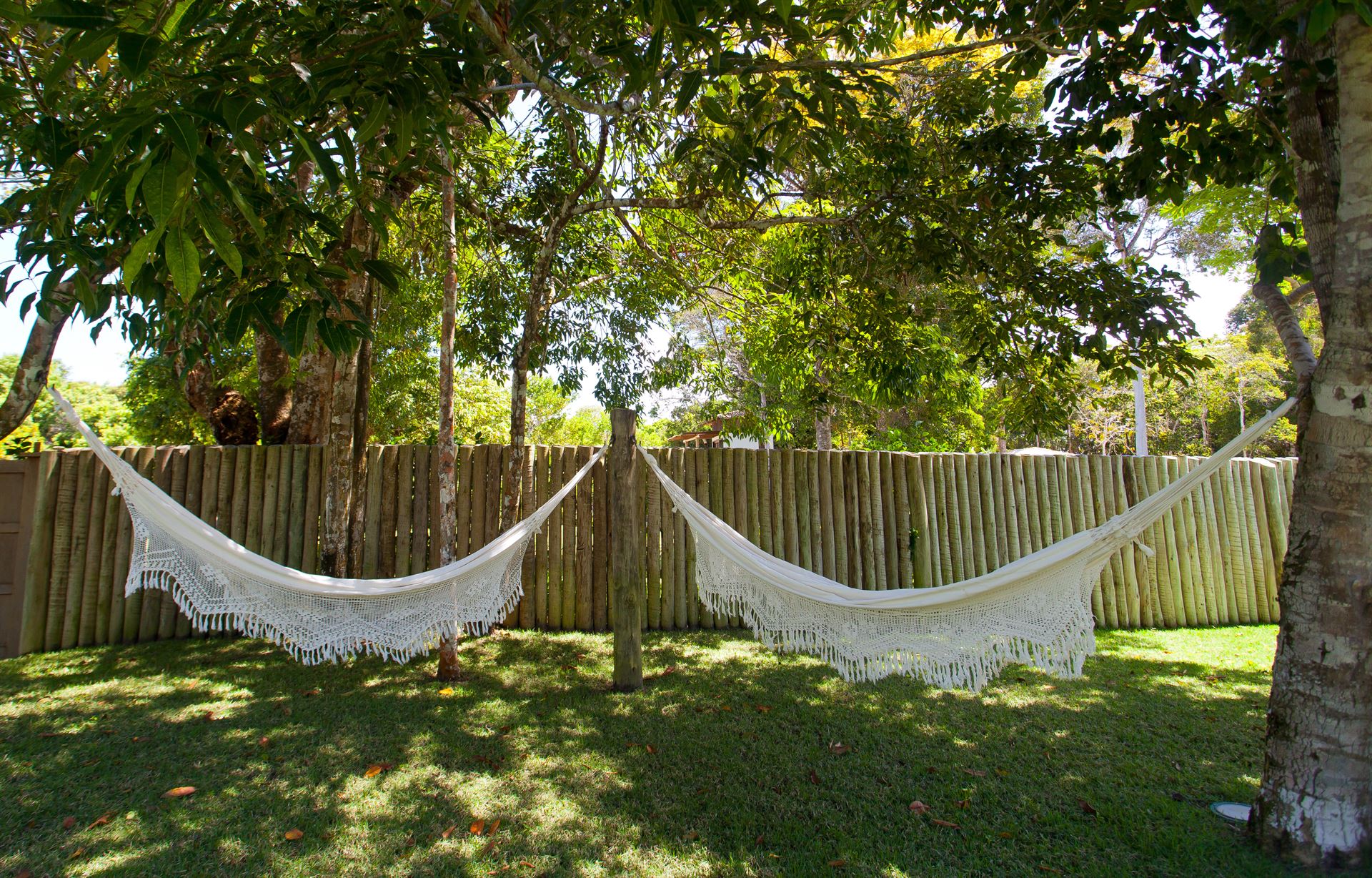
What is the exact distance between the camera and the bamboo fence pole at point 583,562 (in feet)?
14.5

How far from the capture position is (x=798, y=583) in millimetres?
2805

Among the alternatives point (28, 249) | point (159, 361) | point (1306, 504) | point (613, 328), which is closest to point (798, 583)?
point (1306, 504)

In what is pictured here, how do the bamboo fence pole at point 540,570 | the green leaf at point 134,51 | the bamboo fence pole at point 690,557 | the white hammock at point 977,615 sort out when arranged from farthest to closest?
the bamboo fence pole at point 690,557, the bamboo fence pole at point 540,570, the white hammock at point 977,615, the green leaf at point 134,51

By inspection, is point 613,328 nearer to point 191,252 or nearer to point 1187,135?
point 1187,135

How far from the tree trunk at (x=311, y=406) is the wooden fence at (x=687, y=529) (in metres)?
0.38

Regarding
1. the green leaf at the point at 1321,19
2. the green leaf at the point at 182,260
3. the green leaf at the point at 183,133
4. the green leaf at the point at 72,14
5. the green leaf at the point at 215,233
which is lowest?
the green leaf at the point at 182,260

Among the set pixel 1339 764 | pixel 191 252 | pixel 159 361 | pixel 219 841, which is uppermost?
pixel 159 361

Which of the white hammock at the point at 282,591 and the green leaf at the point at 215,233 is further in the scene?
the white hammock at the point at 282,591

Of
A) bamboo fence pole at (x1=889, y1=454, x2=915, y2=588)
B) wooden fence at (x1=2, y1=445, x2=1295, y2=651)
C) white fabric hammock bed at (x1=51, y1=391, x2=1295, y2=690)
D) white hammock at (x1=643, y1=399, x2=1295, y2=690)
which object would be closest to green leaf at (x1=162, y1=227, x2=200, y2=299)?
white fabric hammock bed at (x1=51, y1=391, x2=1295, y2=690)

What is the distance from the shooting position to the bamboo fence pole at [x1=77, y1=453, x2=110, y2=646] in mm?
3903

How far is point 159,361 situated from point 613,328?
11.5ft

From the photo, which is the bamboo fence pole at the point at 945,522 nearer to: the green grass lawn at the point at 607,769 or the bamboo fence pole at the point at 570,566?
the green grass lawn at the point at 607,769

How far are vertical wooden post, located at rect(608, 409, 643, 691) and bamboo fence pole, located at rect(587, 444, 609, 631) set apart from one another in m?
1.10

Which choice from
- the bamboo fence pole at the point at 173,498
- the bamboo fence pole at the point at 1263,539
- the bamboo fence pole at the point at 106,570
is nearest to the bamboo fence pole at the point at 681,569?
the bamboo fence pole at the point at 173,498
